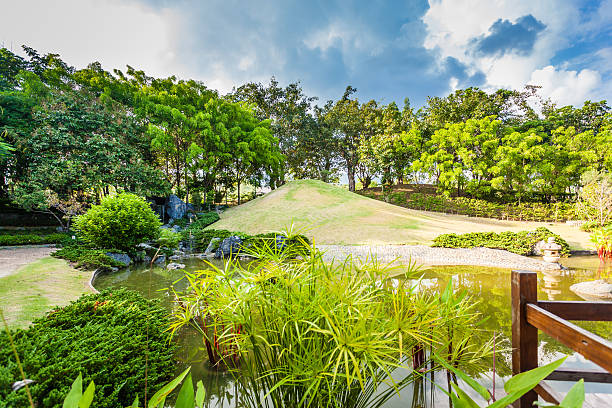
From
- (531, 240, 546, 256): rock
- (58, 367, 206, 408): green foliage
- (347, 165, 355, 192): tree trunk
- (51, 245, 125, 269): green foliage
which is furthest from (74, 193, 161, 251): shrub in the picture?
(347, 165, 355, 192): tree trunk

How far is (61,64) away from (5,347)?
2041 centimetres

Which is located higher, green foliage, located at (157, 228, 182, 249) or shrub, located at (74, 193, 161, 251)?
shrub, located at (74, 193, 161, 251)

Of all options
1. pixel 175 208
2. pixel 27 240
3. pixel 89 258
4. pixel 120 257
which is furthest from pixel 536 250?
pixel 27 240

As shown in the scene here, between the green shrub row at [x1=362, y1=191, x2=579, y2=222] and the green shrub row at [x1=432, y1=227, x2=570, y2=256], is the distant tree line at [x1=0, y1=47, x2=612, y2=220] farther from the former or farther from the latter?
the green shrub row at [x1=432, y1=227, x2=570, y2=256]

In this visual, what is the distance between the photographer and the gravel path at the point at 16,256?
5.79 m

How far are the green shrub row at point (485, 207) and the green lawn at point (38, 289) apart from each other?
19.1m

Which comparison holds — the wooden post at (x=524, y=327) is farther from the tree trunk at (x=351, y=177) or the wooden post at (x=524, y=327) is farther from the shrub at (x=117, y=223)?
the tree trunk at (x=351, y=177)

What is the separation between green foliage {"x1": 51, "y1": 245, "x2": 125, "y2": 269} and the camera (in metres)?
6.60

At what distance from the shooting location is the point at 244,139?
18.6 metres

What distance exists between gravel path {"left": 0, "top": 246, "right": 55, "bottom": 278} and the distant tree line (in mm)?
2002

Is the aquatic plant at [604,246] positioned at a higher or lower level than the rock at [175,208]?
lower

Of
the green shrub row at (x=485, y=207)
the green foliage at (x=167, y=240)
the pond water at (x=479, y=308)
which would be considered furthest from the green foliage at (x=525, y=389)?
the green shrub row at (x=485, y=207)

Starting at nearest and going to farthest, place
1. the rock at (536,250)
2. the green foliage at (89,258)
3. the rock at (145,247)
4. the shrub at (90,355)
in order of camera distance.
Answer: the shrub at (90,355)
the green foliage at (89,258)
the rock at (536,250)
the rock at (145,247)

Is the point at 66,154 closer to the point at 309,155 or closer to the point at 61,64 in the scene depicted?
the point at 61,64
